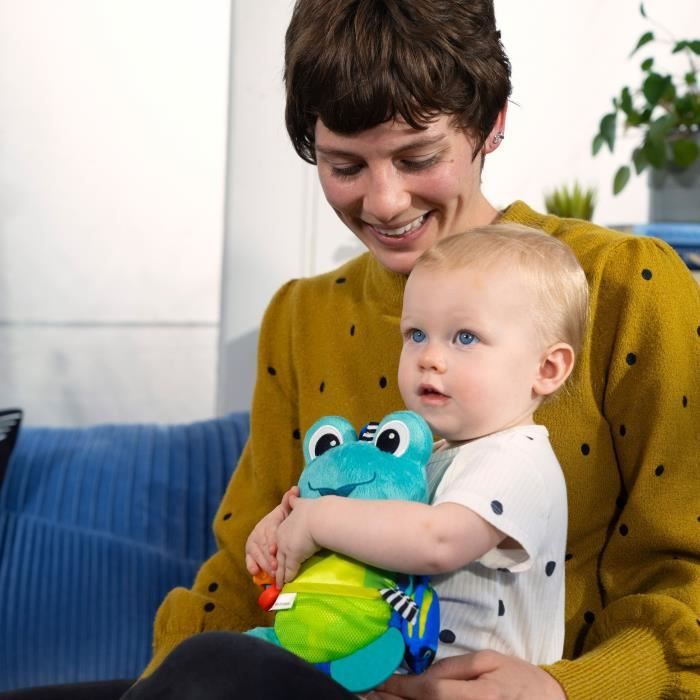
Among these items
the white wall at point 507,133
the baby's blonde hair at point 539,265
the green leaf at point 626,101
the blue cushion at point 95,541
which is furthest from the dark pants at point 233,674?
the white wall at point 507,133

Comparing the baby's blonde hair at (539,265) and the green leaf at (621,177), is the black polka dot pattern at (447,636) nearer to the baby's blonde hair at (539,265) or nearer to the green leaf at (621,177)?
the baby's blonde hair at (539,265)

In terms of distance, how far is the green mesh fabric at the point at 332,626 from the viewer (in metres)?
0.99

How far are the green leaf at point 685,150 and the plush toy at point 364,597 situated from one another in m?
1.43

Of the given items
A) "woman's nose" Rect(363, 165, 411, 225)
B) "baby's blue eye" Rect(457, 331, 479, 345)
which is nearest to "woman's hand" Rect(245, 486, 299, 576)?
"baby's blue eye" Rect(457, 331, 479, 345)

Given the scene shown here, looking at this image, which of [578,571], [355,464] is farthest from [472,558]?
[578,571]

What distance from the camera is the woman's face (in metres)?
1.25

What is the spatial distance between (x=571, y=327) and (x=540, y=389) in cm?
7

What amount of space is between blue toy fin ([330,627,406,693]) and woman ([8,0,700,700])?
0.34 feet

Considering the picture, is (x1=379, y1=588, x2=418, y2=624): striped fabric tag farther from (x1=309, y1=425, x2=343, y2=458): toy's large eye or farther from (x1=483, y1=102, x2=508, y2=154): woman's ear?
(x1=483, y1=102, x2=508, y2=154): woman's ear

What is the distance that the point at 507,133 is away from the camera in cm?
262

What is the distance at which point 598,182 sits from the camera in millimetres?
2686

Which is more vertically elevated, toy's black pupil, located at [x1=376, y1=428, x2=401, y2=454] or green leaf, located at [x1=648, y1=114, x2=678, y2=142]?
green leaf, located at [x1=648, y1=114, x2=678, y2=142]

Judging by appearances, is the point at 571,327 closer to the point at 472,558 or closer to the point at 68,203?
the point at 472,558

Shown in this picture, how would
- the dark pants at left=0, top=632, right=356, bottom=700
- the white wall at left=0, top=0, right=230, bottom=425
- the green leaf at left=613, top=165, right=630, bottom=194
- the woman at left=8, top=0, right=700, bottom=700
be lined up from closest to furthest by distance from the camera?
the dark pants at left=0, top=632, right=356, bottom=700 → the woman at left=8, top=0, right=700, bottom=700 → the green leaf at left=613, top=165, right=630, bottom=194 → the white wall at left=0, top=0, right=230, bottom=425
